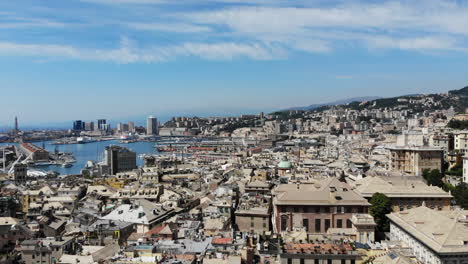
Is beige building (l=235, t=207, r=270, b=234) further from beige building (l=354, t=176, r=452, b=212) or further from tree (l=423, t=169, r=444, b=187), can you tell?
tree (l=423, t=169, r=444, b=187)

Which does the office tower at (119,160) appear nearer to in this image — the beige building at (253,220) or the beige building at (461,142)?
the beige building at (461,142)

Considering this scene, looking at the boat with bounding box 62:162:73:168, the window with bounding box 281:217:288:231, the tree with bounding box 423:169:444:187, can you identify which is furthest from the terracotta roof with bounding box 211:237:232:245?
the boat with bounding box 62:162:73:168

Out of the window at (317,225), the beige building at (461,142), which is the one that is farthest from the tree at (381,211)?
the beige building at (461,142)

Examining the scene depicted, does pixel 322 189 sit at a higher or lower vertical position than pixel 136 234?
higher

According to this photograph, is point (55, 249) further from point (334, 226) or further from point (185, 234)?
point (334, 226)

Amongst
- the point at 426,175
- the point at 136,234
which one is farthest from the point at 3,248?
the point at 426,175

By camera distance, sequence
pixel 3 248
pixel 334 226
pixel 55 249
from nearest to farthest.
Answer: pixel 55 249 → pixel 3 248 → pixel 334 226

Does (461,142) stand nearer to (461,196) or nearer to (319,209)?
(461,196)
